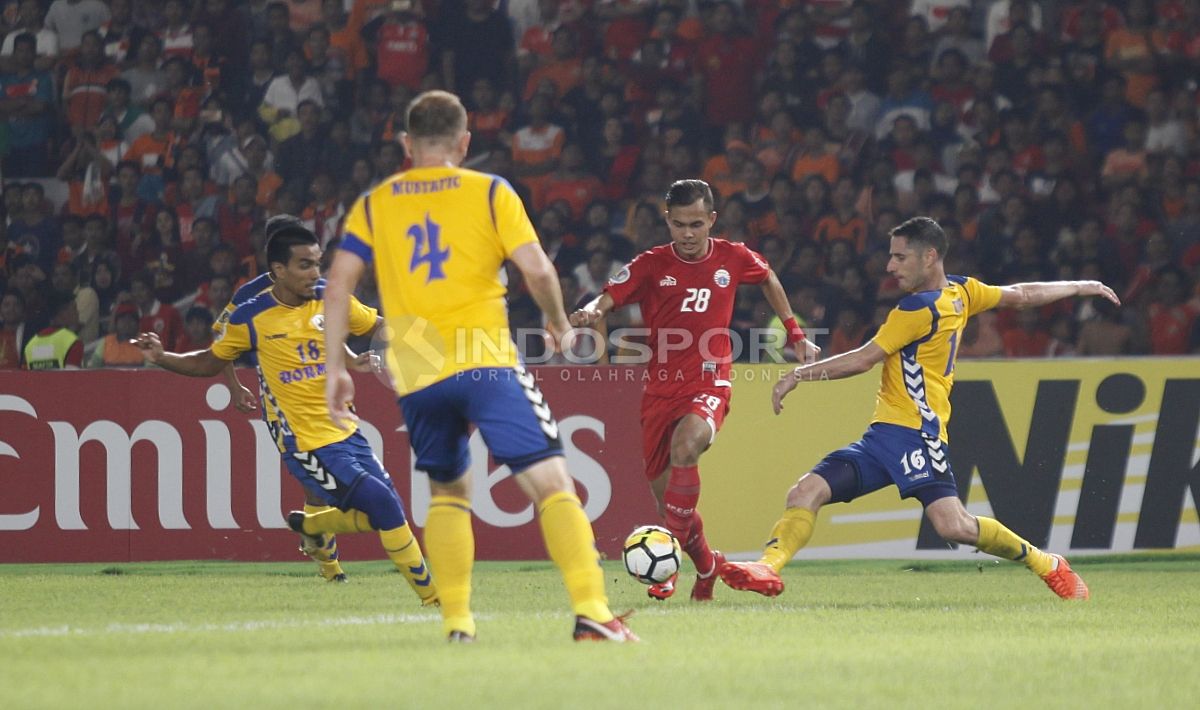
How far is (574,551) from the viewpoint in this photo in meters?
5.72

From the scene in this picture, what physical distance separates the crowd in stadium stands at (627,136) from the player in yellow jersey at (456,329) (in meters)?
7.33

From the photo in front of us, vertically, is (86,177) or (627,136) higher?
(627,136)

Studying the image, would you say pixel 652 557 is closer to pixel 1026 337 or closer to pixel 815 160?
pixel 1026 337

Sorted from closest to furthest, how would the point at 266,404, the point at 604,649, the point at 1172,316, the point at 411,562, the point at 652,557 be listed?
the point at 604,649 < the point at 652,557 < the point at 411,562 < the point at 266,404 < the point at 1172,316

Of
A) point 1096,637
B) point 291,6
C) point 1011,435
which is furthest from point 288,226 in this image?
point 291,6

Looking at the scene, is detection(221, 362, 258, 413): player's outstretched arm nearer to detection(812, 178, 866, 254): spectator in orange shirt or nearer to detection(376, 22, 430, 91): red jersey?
detection(812, 178, 866, 254): spectator in orange shirt

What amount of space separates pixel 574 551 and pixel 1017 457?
6.12 metres

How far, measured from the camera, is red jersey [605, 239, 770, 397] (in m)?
8.61

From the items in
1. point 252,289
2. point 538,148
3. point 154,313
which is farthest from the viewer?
point 538,148

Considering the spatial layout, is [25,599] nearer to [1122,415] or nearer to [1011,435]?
[1011,435]

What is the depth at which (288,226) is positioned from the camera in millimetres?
8656

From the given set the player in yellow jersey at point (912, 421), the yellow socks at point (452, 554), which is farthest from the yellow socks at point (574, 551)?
the player in yellow jersey at point (912, 421)

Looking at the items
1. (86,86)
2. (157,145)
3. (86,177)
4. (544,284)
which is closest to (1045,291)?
(544,284)
